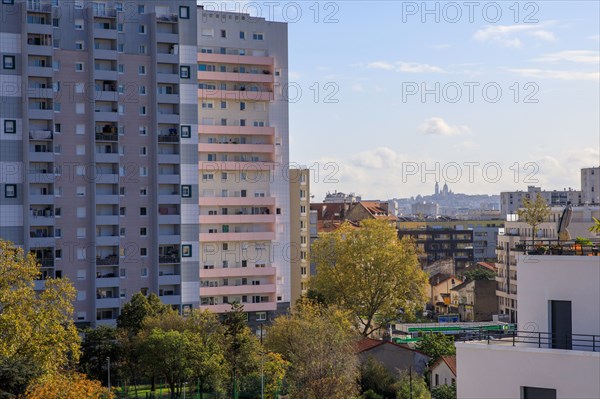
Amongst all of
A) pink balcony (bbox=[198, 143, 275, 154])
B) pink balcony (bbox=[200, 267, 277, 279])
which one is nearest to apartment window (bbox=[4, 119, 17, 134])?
pink balcony (bbox=[198, 143, 275, 154])

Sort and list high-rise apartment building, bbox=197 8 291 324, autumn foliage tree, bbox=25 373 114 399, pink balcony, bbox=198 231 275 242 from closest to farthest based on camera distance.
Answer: autumn foliage tree, bbox=25 373 114 399 → pink balcony, bbox=198 231 275 242 → high-rise apartment building, bbox=197 8 291 324

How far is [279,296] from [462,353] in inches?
2023

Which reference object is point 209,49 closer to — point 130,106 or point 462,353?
point 130,106

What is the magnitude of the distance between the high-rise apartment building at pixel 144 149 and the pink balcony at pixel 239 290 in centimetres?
9

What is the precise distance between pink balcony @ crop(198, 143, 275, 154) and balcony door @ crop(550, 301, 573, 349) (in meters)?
49.6

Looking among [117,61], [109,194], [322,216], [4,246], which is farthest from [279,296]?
[322,216]

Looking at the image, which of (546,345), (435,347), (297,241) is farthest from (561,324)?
(297,241)

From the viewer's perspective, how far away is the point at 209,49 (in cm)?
6850

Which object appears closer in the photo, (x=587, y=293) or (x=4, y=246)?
(x=587, y=293)

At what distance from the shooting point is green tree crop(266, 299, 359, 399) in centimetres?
4500

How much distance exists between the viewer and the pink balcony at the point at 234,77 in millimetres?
67625

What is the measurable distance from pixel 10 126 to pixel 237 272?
16.7m

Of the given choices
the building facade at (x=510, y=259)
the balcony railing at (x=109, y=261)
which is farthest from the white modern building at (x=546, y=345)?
the building facade at (x=510, y=259)

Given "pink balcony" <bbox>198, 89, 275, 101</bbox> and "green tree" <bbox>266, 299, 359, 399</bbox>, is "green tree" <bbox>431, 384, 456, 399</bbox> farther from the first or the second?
"pink balcony" <bbox>198, 89, 275, 101</bbox>
